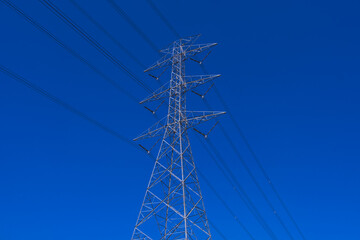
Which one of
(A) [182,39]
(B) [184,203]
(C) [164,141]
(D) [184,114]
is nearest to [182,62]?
(A) [182,39]

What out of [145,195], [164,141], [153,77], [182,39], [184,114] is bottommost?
[145,195]

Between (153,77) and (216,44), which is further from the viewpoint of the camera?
(153,77)

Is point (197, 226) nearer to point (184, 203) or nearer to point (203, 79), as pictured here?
point (184, 203)

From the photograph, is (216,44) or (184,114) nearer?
(184,114)

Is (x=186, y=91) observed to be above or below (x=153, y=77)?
below

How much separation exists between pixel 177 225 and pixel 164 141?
4.77 m

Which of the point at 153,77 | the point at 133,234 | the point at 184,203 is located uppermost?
the point at 153,77

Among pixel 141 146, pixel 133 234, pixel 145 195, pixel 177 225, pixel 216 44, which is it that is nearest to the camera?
pixel 177 225

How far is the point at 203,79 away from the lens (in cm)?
1683

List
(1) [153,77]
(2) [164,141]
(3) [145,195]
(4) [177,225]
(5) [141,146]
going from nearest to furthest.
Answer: (4) [177,225] < (3) [145,195] < (2) [164,141] < (5) [141,146] < (1) [153,77]

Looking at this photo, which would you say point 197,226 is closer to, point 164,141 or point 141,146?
point 164,141

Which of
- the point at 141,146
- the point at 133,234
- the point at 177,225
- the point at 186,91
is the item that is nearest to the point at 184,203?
the point at 177,225

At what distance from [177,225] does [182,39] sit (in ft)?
42.1

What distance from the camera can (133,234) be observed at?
1305 centimetres
